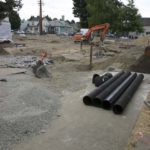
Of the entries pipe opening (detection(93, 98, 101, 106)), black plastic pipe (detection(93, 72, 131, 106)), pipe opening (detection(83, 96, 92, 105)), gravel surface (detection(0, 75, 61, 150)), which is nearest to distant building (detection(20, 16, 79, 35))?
black plastic pipe (detection(93, 72, 131, 106))

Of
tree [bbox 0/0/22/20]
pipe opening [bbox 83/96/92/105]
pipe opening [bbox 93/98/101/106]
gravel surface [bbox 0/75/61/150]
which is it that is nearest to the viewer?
gravel surface [bbox 0/75/61/150]

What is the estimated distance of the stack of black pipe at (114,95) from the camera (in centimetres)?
759

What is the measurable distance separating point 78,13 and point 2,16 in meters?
39.4

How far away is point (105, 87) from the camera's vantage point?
9.02 meters

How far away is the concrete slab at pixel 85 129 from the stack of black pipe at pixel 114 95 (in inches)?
7.9

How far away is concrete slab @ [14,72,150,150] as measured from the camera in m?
5.39

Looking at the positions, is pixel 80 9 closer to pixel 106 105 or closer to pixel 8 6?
pixel 8 6

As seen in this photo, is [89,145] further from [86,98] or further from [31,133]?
[86,98]

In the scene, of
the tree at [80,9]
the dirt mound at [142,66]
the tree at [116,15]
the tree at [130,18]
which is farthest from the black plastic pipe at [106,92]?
the tree at [80,9]

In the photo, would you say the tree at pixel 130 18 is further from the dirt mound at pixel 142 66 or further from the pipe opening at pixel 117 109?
the pipe opening at pixel 117 109

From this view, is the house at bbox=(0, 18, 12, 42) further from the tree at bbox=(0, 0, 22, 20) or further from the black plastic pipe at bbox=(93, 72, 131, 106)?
the black plastic pipe at bbox=(93, 72, 131, 106)

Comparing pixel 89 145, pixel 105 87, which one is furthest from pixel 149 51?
pixel 89 145

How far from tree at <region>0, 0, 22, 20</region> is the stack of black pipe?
622 inches

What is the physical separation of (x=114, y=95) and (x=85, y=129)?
2.27 m
